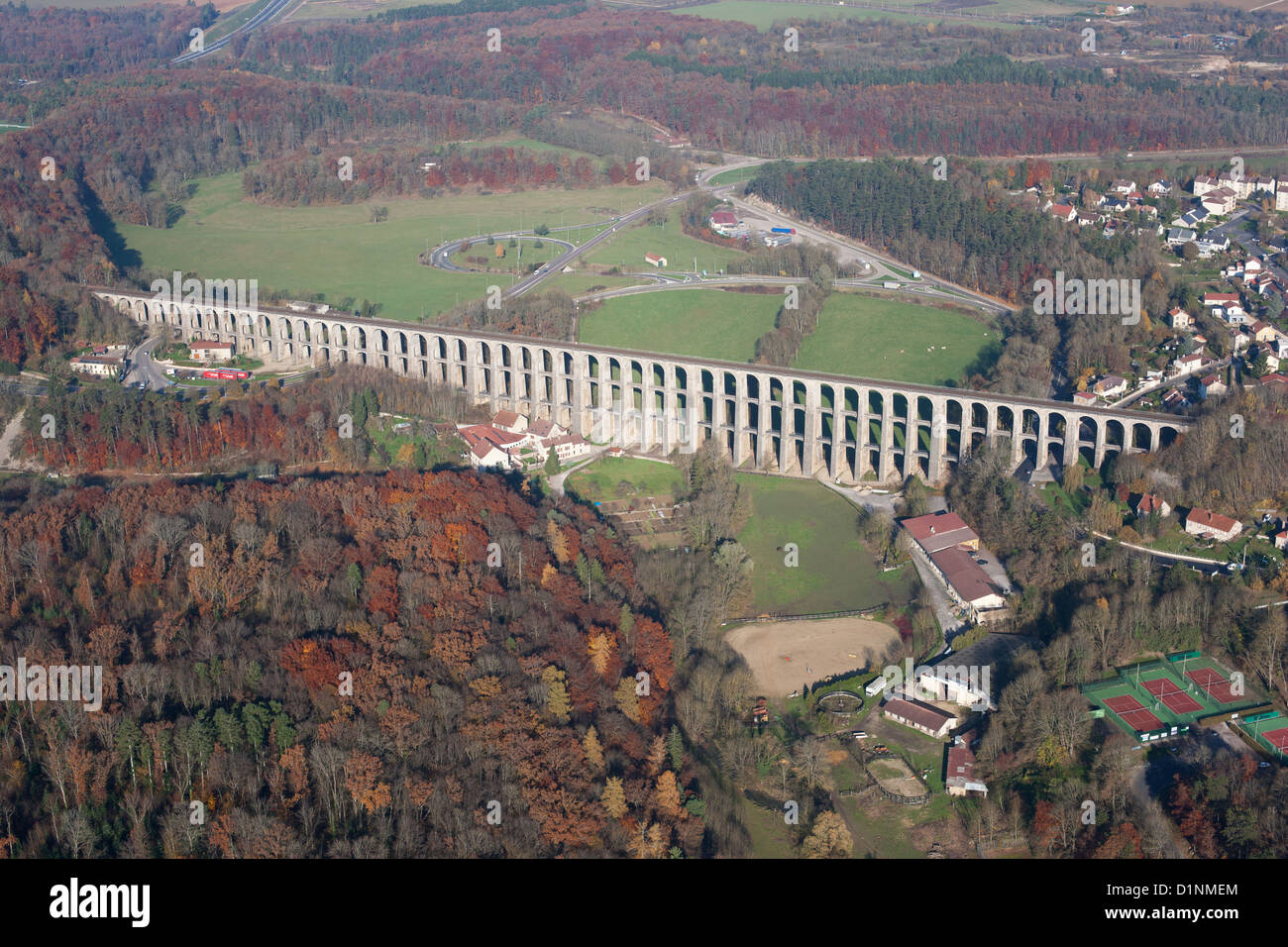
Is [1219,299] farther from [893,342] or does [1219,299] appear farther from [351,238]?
[351,238]

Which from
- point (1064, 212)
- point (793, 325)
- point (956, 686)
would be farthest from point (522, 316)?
point (956, 686)

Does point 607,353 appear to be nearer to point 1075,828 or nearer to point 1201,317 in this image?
point 1201,317

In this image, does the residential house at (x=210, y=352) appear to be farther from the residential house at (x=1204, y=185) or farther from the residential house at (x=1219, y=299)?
the residential house at (x=1204, y=185)

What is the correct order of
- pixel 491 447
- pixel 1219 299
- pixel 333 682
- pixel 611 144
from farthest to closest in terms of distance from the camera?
1. pixel 611 144
2. pixel 1219 299
3. pixel 491 447
4. pixel 333 682

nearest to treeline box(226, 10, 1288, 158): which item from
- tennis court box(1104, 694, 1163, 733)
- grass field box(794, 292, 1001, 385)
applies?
grass field box(794, 292, 1001, 385)

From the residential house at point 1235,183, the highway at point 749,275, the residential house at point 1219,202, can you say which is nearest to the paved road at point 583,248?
the highway at point 749,275
